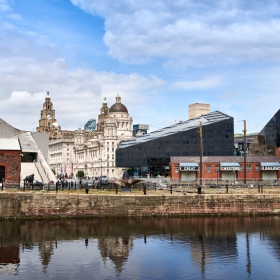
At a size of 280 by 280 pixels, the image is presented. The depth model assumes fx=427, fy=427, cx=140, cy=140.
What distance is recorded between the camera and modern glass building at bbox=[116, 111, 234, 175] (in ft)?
365

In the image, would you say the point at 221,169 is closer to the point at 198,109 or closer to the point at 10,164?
the point at 10,164

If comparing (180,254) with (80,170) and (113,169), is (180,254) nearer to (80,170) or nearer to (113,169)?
(113,169)

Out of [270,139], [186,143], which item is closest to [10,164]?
[270,139]

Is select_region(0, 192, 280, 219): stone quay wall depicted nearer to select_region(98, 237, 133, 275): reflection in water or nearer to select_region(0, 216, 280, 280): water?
select_region(0, 216, 280, 280): water

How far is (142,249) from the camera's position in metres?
31.3

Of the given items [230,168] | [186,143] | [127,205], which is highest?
[186,143]

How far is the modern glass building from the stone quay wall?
207ft

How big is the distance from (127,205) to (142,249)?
1317 cm

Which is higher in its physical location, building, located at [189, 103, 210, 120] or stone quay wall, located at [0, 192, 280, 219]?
building, located at [189, 103, 210, 120]

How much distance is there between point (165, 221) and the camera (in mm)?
42281

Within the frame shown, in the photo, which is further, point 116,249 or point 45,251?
point 116,249

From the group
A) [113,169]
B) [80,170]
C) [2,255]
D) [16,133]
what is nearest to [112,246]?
[2,255]

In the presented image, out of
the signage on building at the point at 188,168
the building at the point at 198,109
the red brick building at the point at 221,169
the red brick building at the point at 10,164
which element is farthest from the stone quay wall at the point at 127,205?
the building at the point at 198,109

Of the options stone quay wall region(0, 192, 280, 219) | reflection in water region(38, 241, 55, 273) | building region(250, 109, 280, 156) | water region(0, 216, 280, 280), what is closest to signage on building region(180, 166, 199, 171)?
building region(250, 109, 280, 156)
